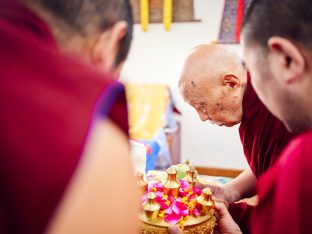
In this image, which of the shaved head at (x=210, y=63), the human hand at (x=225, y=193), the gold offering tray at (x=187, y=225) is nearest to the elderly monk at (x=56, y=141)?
the gold offering tray at (x=187, y=225)

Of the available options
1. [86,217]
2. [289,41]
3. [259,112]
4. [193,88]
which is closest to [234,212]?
[259,112]

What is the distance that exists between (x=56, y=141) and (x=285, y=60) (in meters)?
0.45

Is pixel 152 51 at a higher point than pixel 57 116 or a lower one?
lower

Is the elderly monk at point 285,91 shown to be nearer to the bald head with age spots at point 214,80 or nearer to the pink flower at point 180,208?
the pink flower at point 180,208

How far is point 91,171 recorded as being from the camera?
0.43 meters

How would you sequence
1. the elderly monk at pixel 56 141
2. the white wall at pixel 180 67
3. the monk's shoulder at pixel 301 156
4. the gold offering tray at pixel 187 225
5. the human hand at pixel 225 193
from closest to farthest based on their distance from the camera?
1. the elderly monk at pixel 56 141
2. the monk's shoulder at pixel 301 156
3. the gold offering tray at pixel 187 225
4. the human hand at pixel 225 193
5. the white wall at pixel 180 67

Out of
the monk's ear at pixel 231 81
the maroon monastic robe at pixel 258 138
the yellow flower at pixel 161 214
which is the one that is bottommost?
the yellow flower at pixel 161 214

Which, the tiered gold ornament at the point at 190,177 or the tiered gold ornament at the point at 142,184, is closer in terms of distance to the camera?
the tiered gold ornament at the point at 142,184

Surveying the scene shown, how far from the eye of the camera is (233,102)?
1.39 metres

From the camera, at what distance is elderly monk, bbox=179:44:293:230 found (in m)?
1.30

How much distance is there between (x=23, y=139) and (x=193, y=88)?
0.98 meters

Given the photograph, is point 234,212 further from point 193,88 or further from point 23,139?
point 23,139

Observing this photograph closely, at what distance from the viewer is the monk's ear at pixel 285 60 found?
619mm

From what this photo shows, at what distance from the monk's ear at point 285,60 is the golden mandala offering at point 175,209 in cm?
57
